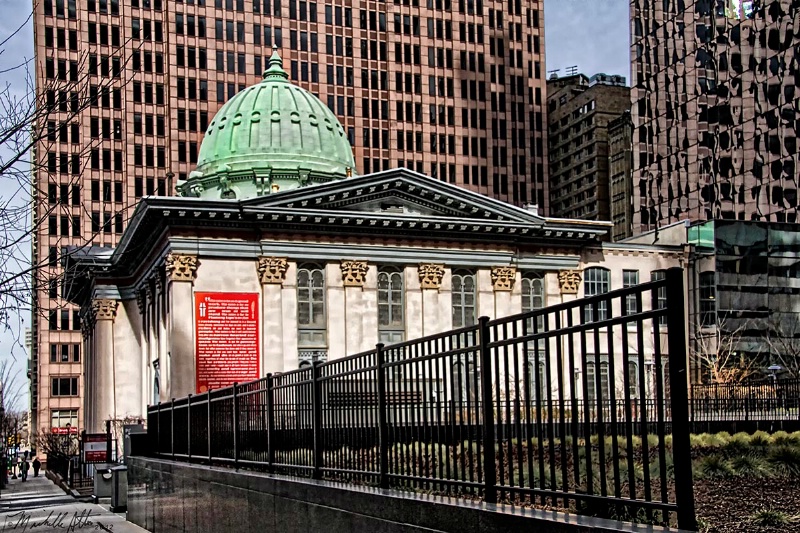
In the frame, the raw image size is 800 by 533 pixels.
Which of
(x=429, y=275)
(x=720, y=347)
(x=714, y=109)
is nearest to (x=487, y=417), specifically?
(x=429, y=275)

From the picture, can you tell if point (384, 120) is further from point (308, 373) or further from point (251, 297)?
point (308, 373)

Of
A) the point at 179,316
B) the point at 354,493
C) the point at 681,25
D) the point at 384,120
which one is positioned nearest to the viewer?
the point at 354,493

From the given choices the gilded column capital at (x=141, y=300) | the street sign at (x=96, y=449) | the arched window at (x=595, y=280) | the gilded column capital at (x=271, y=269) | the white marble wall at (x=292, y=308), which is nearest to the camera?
the street sign at (x=96, y=449)

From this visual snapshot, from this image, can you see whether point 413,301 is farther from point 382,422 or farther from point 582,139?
point 582,139

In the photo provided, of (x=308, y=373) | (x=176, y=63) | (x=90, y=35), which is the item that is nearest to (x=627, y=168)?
(x=176, y=63)

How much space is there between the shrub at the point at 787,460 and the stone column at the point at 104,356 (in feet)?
179

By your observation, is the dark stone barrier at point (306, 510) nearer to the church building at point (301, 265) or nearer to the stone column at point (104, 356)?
the church building at point (301, 265)

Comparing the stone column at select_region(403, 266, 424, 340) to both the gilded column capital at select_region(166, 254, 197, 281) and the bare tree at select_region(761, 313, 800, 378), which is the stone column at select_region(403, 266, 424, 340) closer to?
the gilded column capital at select_region(166, 254, 197, 281)

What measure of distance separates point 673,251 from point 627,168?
66079 millimetres

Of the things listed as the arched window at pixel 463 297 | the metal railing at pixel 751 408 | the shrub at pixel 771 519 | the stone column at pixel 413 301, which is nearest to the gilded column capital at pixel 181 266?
the stone column at pixel 413 301

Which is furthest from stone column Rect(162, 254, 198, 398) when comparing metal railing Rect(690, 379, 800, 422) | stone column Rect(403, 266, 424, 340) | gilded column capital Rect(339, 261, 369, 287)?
metal railing Rect(690, 379, 800, 422)

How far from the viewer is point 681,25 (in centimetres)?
10794

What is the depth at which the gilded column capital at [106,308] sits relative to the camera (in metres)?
68.6

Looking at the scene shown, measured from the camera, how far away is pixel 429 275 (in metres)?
58.7
